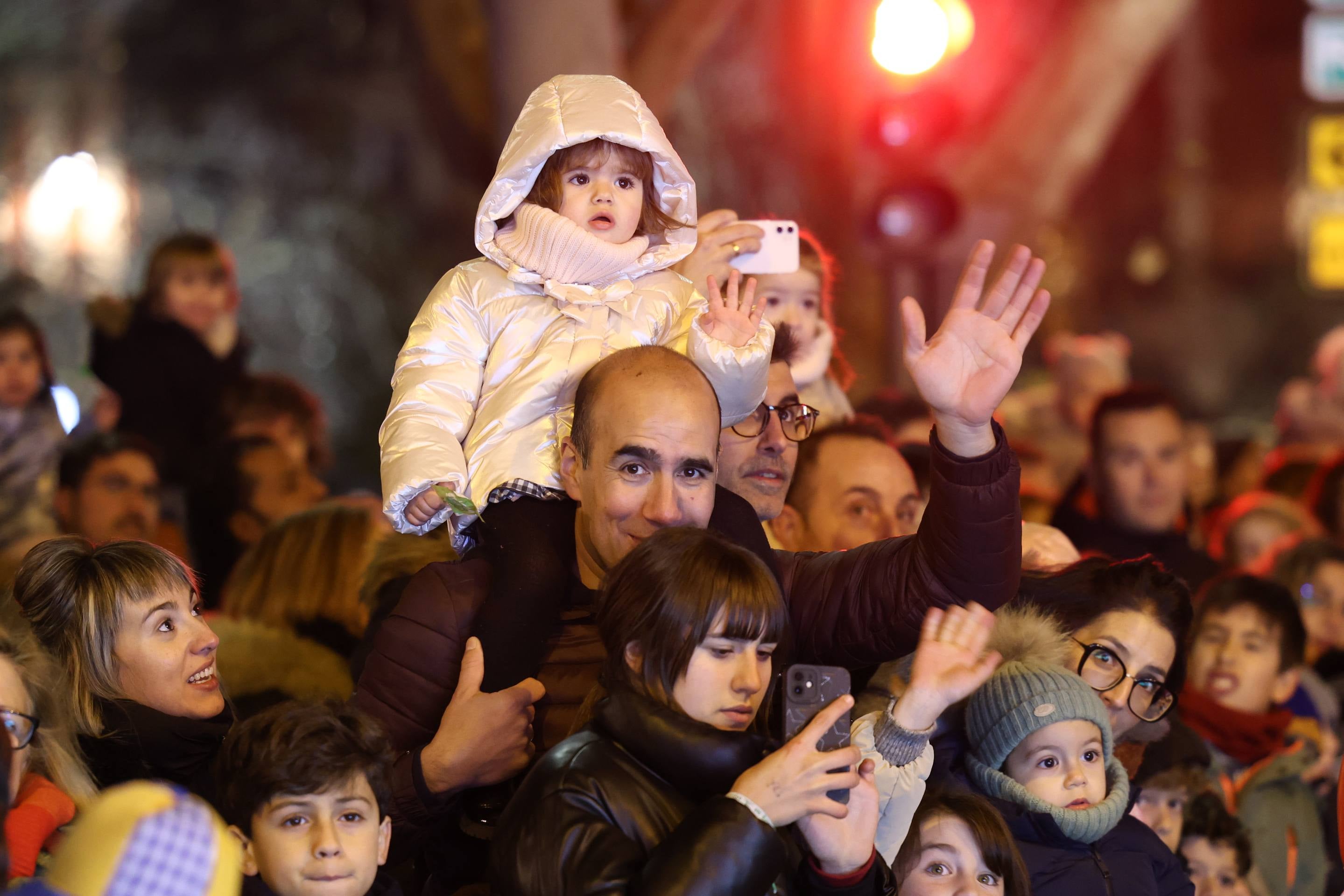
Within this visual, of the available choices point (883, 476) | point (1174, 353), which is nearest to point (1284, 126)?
point (1174, 353)

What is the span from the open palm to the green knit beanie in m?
0.66

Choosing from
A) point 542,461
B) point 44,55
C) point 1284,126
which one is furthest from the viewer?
point 1284,126

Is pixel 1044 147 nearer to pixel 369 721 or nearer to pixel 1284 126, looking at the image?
pixel 1284 126

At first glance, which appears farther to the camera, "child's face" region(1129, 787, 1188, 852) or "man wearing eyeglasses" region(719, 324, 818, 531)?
"child's face" region(1129, 787, 1188, 852)

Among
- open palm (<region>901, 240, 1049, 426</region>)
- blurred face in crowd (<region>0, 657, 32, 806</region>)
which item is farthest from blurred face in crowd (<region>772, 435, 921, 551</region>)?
blurred face in crowd (<region>0, 657, 32, 806</region>)

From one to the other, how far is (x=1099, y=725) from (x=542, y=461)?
49.3 inches

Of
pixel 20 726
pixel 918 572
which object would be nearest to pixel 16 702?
pixel 20 726

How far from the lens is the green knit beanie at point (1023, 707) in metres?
3.05

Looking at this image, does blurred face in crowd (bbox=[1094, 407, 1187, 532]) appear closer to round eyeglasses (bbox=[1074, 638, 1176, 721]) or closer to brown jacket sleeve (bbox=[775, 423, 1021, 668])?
round eyeglasses (bbox=[1074, 638, 1176, 721])

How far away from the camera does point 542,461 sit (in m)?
3.00

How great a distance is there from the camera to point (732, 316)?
3.00m

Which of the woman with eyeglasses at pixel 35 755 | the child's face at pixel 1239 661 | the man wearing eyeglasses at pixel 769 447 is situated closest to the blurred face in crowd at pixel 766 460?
the man wearing eyeglasses at pixel 769 447

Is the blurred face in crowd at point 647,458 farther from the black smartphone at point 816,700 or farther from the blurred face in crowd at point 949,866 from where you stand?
the blurred face in crowd at point 949,866

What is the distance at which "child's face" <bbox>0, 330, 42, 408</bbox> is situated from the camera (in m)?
5.43
